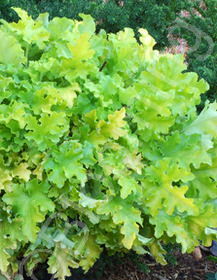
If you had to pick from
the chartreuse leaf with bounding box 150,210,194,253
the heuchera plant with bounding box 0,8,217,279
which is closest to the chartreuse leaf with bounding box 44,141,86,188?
the heuchera plant with bounding box 0,8,217,279

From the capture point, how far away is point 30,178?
1655 mm

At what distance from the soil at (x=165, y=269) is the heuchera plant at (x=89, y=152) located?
80 centimetres

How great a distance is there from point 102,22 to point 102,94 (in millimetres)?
2084

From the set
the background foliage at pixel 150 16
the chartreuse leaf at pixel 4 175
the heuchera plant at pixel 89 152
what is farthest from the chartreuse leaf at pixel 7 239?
the background foliage at pixel 150 16

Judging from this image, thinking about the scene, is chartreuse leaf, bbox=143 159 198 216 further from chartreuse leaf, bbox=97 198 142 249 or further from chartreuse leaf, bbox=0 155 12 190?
chartreuse leaf, bbox=0 155 12 190

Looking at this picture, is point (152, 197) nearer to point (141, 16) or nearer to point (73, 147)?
point (73, 147)

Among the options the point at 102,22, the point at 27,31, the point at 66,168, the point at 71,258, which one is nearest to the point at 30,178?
the point at 66,168

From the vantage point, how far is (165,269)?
2.71 meters

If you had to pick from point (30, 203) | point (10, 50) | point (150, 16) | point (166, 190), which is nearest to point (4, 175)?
point (30, 203)

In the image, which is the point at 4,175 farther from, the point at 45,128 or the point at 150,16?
the point at 150,16

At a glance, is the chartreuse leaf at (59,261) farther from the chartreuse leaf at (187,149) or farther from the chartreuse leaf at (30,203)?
the chartreuse leaf at (187,149)

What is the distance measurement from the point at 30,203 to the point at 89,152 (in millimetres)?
328

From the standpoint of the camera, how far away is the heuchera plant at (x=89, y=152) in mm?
1540

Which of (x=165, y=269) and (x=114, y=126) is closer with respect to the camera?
(x=114, y=126)
